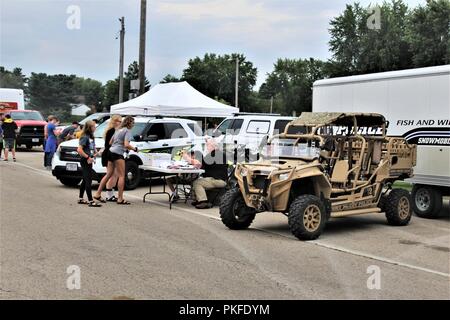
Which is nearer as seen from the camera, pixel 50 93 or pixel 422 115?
pixel 422 115

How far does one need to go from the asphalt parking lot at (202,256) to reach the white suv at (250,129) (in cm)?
570

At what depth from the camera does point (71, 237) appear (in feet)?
29.9

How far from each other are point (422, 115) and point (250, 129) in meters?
7.07

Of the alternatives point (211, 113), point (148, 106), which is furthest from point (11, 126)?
point (211, 113)

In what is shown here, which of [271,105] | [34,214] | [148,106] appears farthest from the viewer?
[271,105]

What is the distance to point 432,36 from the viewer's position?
155ft

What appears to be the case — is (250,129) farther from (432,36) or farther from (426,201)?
(432,36)

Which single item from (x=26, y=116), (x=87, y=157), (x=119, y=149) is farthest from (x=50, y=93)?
(x=87, y=157)

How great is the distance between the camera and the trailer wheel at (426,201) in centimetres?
1239

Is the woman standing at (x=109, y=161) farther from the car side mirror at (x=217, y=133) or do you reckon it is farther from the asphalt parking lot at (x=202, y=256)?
the car side mirror at (x=217, y=133)
